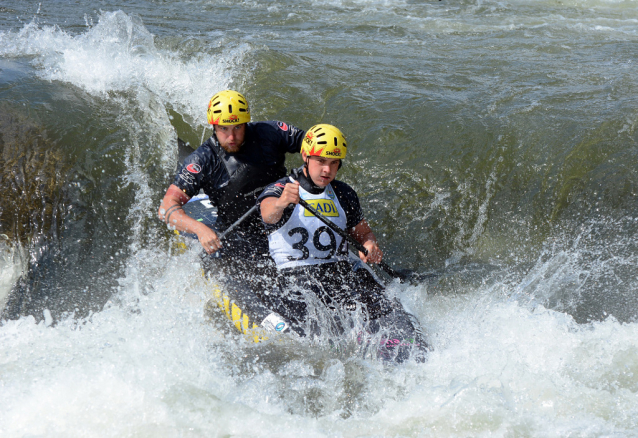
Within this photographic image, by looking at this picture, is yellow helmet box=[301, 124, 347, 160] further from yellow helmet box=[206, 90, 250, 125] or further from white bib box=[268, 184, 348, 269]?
yellow helmet box=[206, 90, 250, 125]

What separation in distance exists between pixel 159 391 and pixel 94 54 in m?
6.61

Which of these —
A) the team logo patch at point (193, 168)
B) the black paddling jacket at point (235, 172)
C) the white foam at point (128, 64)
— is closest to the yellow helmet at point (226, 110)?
the black paddling jacket at point (235, 172)

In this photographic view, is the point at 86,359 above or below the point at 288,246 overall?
below

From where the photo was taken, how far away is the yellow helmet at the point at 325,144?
14.2 feet

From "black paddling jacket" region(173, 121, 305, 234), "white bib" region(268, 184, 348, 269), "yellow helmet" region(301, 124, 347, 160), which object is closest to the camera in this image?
"yellow helmet" region(301, 124, 347, 160)

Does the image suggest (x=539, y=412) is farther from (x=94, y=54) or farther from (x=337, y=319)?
(x=94, y=54)

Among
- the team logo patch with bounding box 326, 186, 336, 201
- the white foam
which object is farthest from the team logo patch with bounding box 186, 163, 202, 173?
the white foam

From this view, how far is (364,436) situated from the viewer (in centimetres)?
369

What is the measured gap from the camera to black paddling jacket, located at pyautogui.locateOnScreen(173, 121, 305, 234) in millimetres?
5066

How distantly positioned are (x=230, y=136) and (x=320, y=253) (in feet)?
4.72

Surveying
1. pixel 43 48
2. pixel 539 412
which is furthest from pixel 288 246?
pixel 43 48

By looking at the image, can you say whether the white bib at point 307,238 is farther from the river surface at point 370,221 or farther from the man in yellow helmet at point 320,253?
the river surface at point 370,221

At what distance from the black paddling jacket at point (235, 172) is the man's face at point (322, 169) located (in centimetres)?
89

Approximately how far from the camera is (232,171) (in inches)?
204
